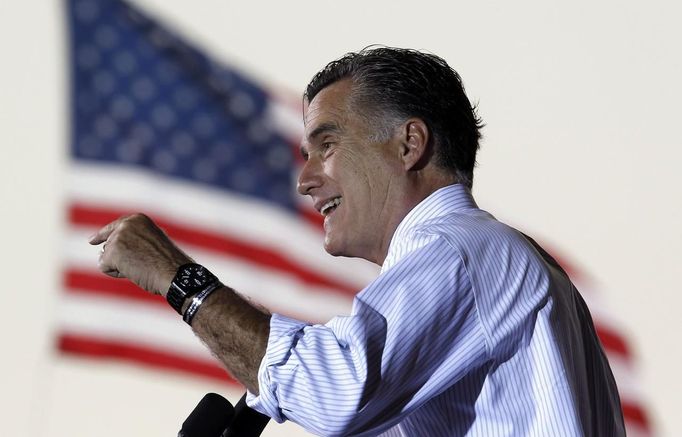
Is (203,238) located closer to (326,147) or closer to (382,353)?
(326,147)

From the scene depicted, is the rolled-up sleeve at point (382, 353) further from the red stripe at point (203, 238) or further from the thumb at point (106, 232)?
the red stripe at point (203, 238)

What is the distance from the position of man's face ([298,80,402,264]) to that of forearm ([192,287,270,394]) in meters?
0.21

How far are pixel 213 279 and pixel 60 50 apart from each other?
2.52 metres

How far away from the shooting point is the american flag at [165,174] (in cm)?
304

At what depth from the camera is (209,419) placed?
1.00m

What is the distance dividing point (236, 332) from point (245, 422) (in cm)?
9

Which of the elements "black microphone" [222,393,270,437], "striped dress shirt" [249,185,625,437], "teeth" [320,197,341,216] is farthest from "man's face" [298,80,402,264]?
"black microphone" [222,393,270,437]

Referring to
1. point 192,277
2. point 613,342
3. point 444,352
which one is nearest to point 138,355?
point 613,342

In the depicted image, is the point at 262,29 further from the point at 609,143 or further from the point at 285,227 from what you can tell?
the point at 609,143

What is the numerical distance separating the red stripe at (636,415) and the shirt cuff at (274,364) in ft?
6.49

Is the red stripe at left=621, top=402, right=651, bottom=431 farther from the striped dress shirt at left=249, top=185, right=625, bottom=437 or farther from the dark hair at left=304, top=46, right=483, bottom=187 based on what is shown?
the striped dress shirt at left=249, top=185, right=625, bottom=437

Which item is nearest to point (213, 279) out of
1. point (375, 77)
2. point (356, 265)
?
point (375, 77)

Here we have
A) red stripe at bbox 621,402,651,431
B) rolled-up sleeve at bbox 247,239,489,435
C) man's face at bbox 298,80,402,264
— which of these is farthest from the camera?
red stripe at bbox 621,402,651,431

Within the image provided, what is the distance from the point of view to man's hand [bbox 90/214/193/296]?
109cm
